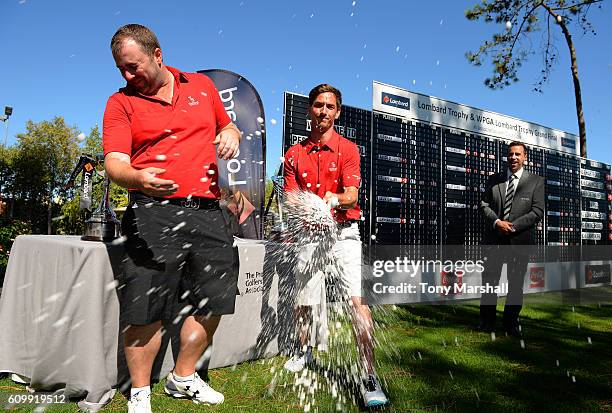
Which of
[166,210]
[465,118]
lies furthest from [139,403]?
[465,118]

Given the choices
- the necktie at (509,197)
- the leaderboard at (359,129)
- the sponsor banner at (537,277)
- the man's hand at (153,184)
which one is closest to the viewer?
the man's hand at (153,184)

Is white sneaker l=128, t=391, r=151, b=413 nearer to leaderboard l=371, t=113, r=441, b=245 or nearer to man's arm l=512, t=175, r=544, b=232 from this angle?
man's arm l=512, t=175, r=544, b=232

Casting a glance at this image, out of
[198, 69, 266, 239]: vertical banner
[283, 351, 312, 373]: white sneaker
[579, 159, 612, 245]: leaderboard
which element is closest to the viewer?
[283, 351, 312, 373]: white sneaker

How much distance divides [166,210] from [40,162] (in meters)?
33.3

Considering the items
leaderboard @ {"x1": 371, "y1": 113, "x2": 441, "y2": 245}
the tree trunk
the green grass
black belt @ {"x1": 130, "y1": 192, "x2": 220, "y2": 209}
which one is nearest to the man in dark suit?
the green grass

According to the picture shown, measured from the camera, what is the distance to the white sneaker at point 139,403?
239 cm

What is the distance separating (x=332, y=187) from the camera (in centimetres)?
314

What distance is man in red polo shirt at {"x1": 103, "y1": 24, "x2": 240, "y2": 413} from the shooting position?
2334 mm

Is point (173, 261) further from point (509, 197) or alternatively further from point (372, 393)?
point (509, 197)

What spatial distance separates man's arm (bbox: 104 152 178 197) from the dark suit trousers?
407 cm

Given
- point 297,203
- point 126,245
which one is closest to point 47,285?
point 126,245

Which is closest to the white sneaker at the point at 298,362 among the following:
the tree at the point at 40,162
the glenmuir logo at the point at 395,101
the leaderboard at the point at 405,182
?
the leaderboard at the point at 405,182

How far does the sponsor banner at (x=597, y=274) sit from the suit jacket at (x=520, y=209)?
6.52 m

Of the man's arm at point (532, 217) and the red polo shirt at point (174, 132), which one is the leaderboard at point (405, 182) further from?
the red polo shirt at point (174, 132)
